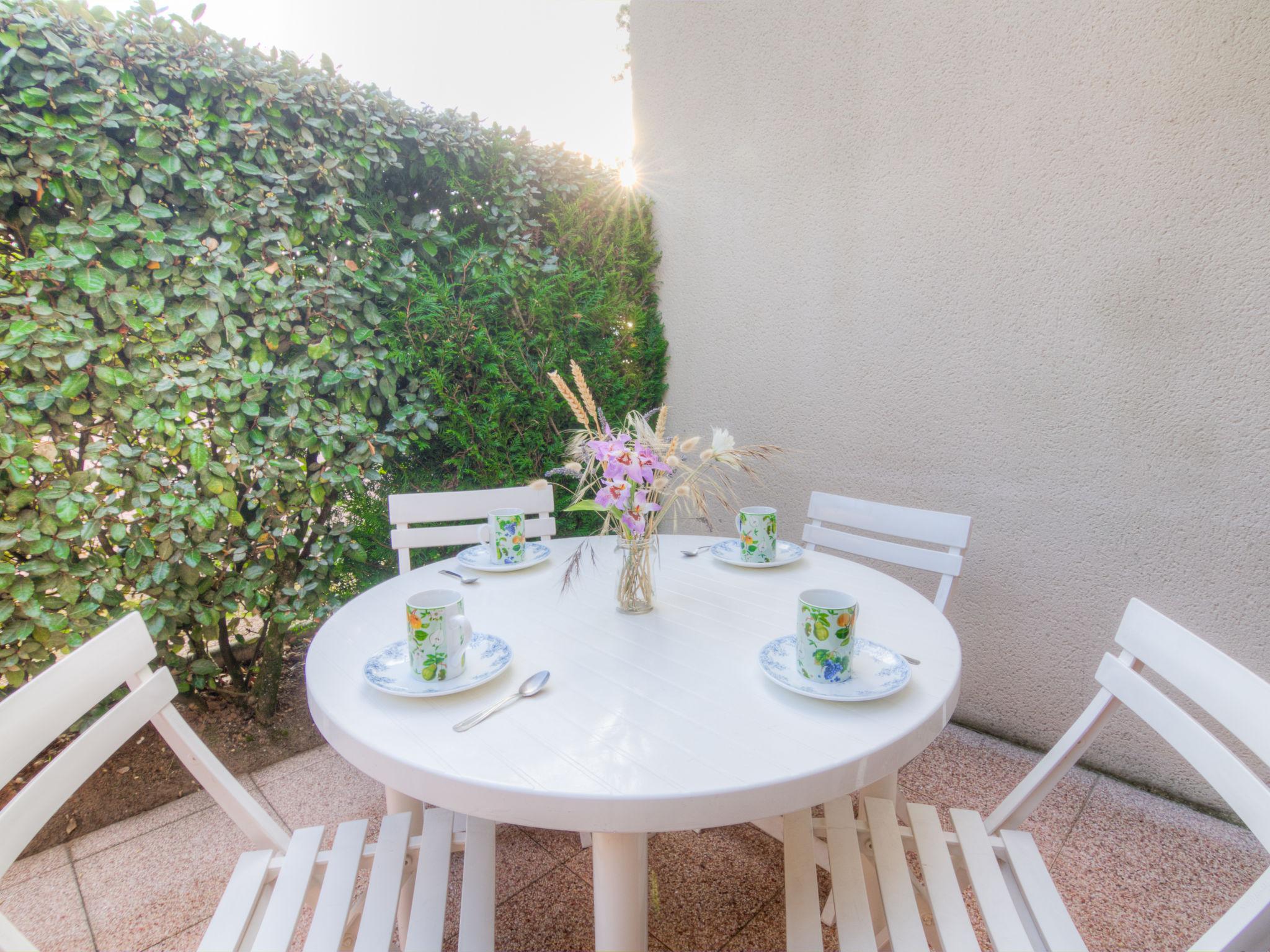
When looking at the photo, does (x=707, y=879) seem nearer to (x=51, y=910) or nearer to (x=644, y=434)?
(x=644, y=434)

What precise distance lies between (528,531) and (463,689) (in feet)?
3.05

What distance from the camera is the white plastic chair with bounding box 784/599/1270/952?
728 millimetres

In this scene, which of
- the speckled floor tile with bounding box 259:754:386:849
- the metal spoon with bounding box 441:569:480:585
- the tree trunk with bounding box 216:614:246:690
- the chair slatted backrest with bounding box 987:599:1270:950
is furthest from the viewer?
the tree trunk with bounding box 216:614:246:690

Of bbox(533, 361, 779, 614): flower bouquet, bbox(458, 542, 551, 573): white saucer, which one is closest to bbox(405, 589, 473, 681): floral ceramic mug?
bbox(533, 361, 779, 614): flower bouquet

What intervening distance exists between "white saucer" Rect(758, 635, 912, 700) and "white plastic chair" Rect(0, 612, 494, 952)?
0.55 meters

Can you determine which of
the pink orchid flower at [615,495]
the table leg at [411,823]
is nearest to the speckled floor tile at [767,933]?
the table leg at [411,823]

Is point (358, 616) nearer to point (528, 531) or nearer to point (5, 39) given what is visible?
point (528, 531)

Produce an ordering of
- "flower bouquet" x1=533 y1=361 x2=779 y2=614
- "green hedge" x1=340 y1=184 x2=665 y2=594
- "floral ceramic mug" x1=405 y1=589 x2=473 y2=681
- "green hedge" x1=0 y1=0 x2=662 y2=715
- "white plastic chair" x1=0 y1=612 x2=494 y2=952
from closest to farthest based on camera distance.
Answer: "white plastic chair" x1=0 y1=612 x2=494 y2=952 → "floral ceramic mug" x1=405 y1=589 x2=473 y2=681 → "flower bouquet" x1=533 y1=361 x2=779 y2=614 → "green hedge" x1=0 y1=0 x2=662 y2=715 → "green hedge" x1=340 y1=184 x2=665 y2=594

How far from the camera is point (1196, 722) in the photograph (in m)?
0.77

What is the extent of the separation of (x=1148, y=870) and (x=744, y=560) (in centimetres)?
134

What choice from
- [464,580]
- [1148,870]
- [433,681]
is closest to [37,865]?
[464,580]

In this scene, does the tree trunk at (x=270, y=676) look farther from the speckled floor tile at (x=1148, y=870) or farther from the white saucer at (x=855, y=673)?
the speckled floor tile at (x=1148, y=870)

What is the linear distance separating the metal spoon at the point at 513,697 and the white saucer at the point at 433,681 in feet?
0.14

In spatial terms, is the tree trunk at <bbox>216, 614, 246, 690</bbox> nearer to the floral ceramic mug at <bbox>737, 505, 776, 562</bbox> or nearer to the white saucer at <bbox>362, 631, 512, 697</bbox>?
the white saucer at <bbox>362, 631, 512, 697</bbox>
